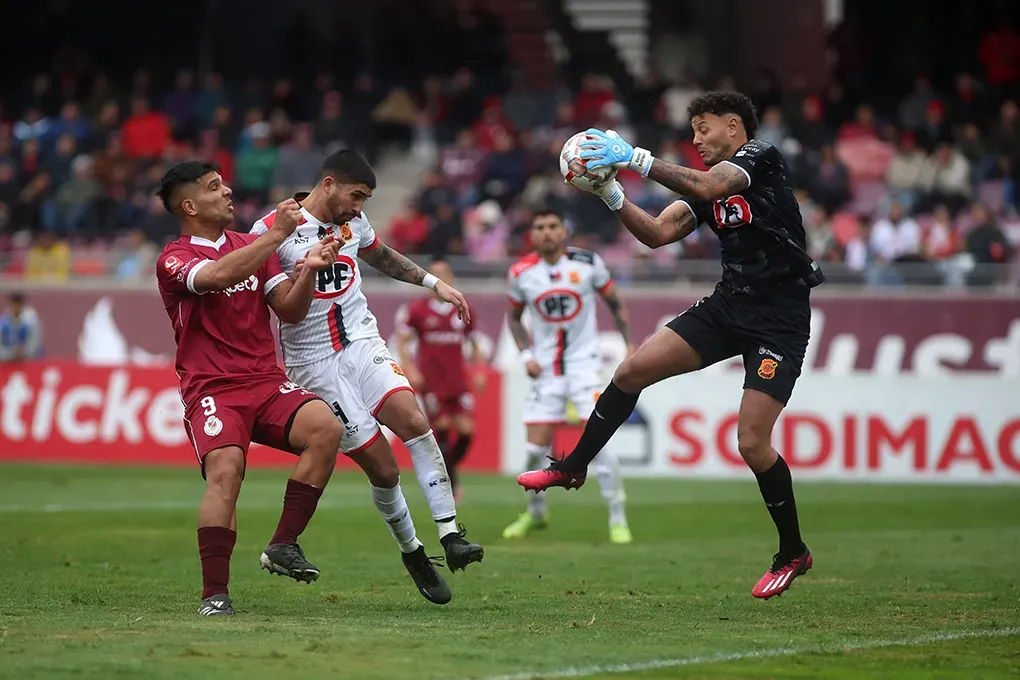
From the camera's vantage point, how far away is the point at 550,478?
9.03 meters

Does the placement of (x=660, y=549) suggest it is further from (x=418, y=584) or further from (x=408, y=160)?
(x=408, y=160)

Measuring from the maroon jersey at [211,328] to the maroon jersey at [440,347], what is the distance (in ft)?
29.6

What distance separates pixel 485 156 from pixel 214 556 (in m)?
19.1

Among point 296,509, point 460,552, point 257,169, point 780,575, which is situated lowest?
point 780,575

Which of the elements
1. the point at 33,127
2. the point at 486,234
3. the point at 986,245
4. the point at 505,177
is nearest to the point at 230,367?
the point at 986,245

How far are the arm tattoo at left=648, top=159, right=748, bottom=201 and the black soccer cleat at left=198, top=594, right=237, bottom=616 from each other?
3.10 meters

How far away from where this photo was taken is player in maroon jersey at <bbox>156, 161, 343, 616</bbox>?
816 centimetres

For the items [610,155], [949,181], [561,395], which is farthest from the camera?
[949,181]

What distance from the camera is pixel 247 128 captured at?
28391mm

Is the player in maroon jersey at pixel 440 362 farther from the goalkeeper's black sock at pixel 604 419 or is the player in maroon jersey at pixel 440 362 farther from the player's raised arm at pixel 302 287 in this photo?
the player's raised arm at pixel 302 287

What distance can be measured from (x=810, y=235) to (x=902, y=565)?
12304 millimetres

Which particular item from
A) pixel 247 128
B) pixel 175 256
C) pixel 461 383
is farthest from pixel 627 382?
pixel 247 128

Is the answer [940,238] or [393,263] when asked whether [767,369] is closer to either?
[393,263]

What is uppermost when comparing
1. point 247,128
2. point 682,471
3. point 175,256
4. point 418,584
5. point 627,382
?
point 247,128
